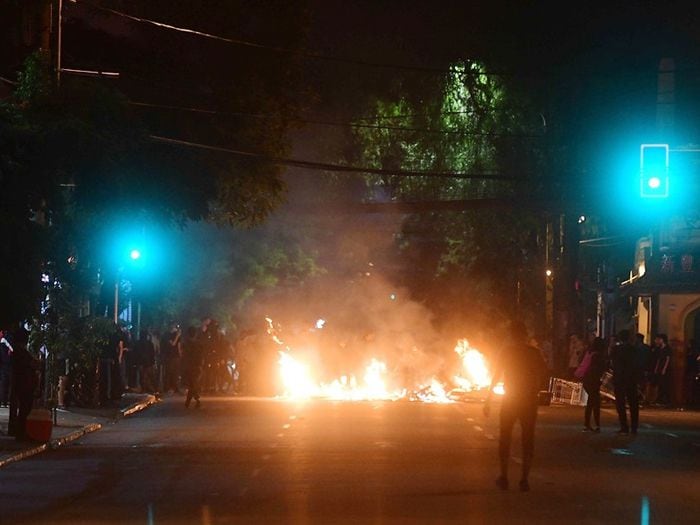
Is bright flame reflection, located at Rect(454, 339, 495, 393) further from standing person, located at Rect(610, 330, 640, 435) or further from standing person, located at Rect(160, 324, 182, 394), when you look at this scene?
standing person, located at Rect(610, 330, 640, 435)

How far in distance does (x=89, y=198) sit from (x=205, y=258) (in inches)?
1718

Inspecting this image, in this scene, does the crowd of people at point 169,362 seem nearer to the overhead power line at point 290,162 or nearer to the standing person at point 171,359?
the standing person at point 171,359

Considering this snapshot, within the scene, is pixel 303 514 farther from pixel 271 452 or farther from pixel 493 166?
pixel 493 166

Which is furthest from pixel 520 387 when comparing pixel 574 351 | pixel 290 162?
pixel 574 351

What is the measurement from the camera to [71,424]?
96.6 feet

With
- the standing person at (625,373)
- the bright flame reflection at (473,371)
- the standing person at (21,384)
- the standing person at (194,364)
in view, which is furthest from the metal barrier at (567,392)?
the standing person at (21,384)

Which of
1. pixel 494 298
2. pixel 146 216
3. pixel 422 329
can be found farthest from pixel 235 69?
pixel 494 298

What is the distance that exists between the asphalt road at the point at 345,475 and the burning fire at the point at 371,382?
13910mm

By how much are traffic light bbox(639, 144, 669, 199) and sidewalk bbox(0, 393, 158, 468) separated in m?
12.0

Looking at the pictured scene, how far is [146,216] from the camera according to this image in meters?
29.5

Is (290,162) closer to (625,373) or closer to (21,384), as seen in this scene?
(625,373)

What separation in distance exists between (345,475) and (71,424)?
1165 centimetres

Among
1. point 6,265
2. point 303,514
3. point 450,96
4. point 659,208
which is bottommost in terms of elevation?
point 303,514

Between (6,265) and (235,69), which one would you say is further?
(235,69)
